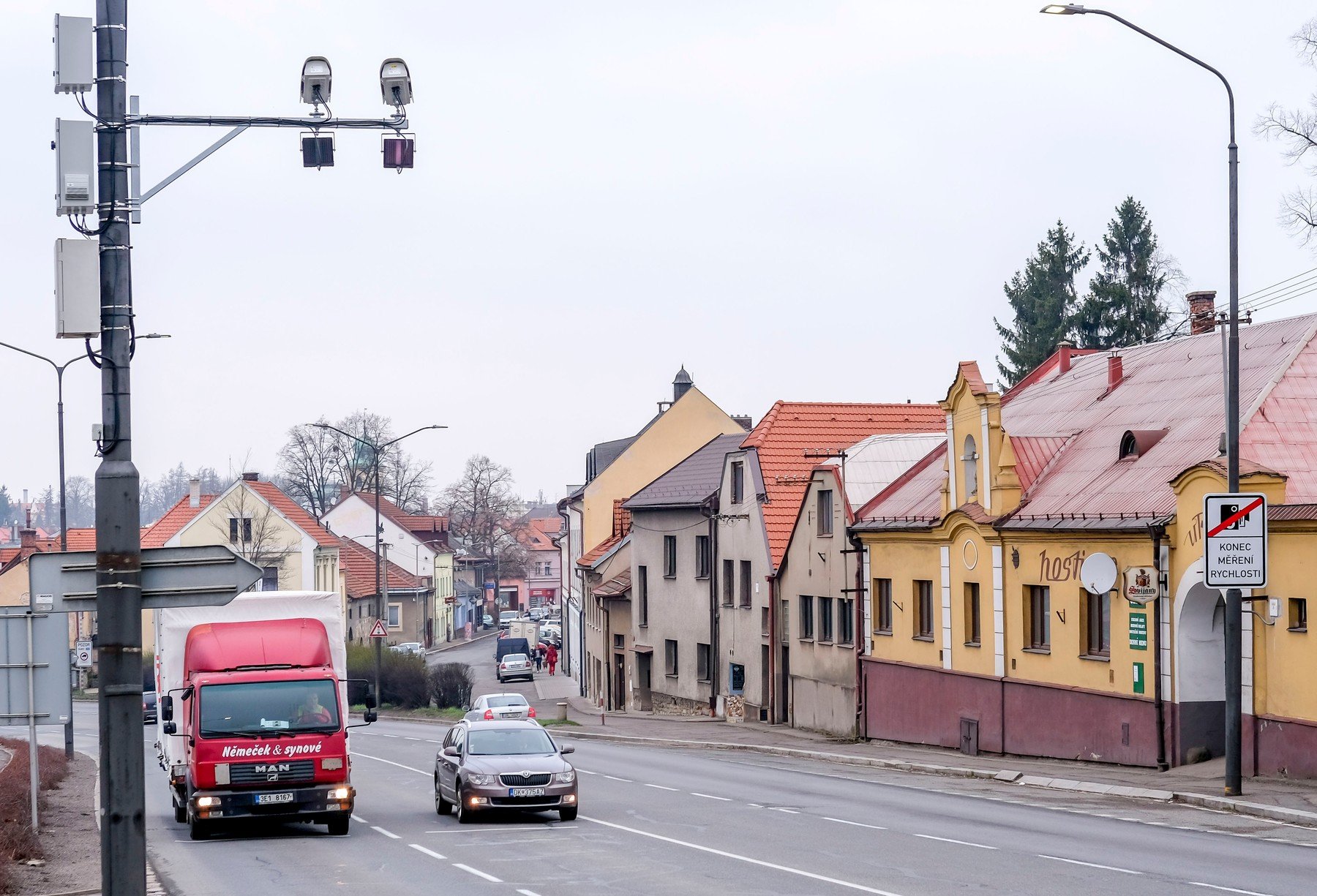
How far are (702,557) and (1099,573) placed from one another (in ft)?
86.0

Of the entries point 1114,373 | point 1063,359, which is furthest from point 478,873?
point 1063,359

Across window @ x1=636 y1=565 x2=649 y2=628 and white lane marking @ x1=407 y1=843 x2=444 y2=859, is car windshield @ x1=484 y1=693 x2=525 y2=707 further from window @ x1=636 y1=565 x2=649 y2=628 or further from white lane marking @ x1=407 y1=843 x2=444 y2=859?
white lane marking @ x1=407 y1=843 x2=444 y2=859

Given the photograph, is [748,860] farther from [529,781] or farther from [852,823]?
[529,781]

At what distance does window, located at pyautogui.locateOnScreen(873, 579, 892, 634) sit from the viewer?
128ft

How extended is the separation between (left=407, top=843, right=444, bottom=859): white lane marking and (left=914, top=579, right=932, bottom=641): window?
64.2 feet

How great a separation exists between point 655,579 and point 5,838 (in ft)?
136

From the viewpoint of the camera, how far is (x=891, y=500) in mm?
40094

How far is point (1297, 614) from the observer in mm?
→ 23859

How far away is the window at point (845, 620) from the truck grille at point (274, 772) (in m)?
22.4

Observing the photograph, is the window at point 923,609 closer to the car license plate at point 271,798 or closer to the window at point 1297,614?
the window at point 1297,614

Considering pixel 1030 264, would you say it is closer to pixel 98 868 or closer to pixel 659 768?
pixel 659 768

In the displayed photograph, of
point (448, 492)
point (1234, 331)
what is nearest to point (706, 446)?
point (1234, 331)

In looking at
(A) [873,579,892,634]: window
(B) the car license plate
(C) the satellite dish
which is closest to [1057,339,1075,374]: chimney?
(A) [873,579,892,634]: window

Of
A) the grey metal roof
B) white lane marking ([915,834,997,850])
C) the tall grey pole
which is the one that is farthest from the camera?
the grey metal roof
